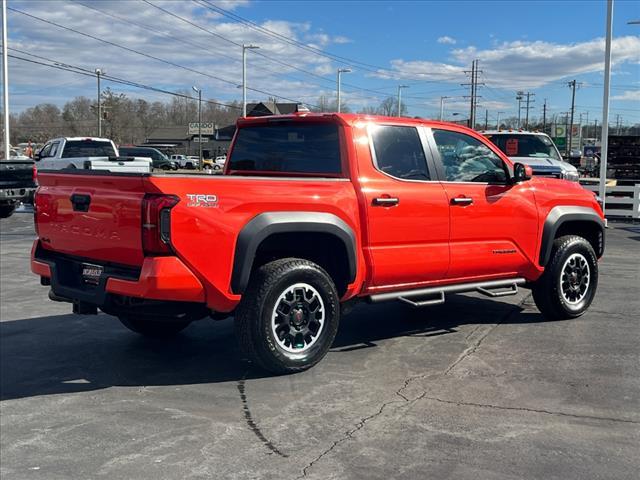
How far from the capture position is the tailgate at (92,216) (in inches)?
175

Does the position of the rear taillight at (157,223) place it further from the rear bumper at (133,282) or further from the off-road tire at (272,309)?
the off-road tire at (272,309)

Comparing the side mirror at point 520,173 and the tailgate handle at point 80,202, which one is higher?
the side mirror at point 520,173

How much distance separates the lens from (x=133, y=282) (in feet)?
14.5

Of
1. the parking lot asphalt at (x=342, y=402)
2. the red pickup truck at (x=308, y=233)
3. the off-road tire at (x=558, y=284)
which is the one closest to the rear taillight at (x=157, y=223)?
the red pickup truck at (x=308, y=233)

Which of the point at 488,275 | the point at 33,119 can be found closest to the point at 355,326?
the point at 488,275

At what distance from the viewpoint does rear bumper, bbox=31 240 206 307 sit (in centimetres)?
432

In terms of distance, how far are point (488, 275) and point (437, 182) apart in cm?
113

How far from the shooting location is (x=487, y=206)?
20.2ft

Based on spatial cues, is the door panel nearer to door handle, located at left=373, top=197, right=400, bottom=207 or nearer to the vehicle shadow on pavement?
door handle, located at left=373, top=197, right=400, bottom=207

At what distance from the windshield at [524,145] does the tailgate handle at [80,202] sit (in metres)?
11.7

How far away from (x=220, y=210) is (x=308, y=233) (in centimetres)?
88

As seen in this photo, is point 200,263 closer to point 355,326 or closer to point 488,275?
point 355,326

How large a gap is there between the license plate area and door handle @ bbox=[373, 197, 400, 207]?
218 cm

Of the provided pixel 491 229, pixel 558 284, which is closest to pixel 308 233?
pixel 491 229
